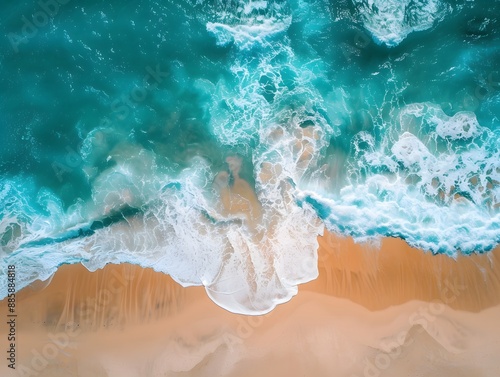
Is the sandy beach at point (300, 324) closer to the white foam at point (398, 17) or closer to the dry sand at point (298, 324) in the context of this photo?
the dry sand at point (298, 324)

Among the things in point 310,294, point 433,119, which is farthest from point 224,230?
point 433,119

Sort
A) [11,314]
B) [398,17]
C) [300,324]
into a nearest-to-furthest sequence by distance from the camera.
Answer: [300,324]
[11,314]
[398,17]

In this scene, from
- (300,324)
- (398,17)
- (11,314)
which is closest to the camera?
(300,324)

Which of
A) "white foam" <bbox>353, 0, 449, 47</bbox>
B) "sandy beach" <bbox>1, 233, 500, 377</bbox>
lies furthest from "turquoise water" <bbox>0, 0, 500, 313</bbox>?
"sandy beach" <bbox>1, 233, 500, 377</bbox>

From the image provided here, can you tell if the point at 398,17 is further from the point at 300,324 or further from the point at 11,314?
the point at 11,314

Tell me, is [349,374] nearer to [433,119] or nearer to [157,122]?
[433,119]

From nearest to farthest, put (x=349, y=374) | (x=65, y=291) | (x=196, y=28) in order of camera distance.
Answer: (x=349, y=374), (x=65, y=291), (x=196, y=28)

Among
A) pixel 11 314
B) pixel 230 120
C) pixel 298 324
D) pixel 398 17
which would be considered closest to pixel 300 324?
pixel 298 324
